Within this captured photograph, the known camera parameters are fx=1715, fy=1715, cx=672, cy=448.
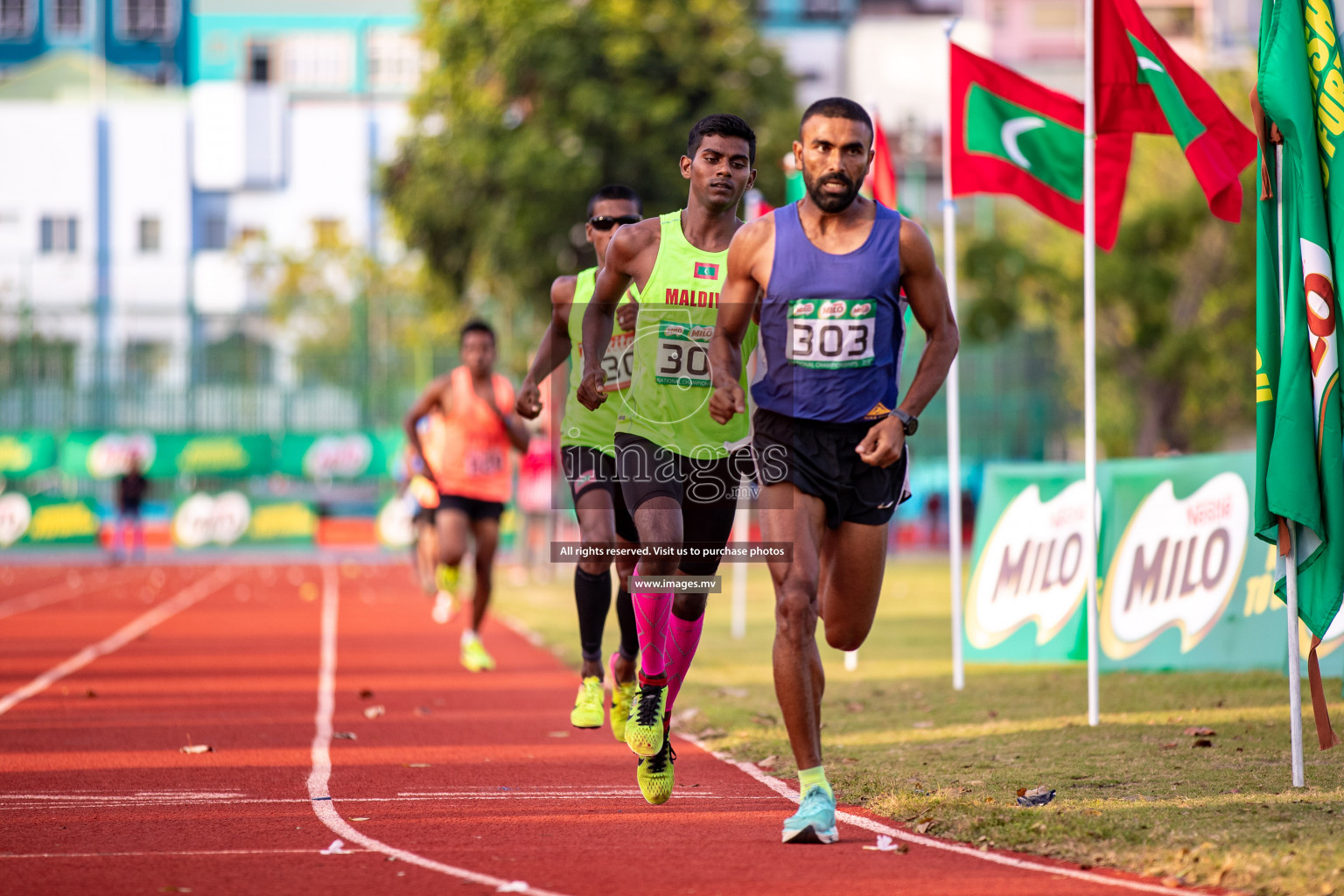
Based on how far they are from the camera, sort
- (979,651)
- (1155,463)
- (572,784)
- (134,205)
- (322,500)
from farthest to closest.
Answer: (134,205) → (322,500) → (979,651) → (1155,463) → (572,784)

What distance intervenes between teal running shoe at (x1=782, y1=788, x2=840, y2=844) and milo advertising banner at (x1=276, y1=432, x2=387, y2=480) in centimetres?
3178

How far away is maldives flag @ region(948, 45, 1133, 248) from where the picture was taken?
36.4 ft

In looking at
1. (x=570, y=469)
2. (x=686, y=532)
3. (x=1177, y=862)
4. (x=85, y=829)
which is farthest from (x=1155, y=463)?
(x=85, y=829)

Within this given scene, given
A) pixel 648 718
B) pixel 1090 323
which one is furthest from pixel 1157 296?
pixel 648 718

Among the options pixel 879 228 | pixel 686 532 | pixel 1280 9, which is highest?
pixel 1280 9

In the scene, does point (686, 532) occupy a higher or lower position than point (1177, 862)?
higher

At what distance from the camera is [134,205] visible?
6294 centimetres

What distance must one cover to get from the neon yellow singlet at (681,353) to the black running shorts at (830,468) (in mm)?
682

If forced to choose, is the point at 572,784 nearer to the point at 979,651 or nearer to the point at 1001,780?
the point at 1001,780

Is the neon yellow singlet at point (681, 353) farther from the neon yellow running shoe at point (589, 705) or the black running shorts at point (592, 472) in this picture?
the neon yellow running shoe at point (589, 705)

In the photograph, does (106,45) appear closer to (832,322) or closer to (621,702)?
(621,702)

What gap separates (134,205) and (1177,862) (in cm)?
6217

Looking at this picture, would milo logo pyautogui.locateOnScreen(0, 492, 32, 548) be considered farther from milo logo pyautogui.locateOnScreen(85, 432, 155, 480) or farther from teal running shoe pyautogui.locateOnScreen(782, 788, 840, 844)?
teal running shoe pyautogui.locateOnScreen(782, 788, 840, 844)

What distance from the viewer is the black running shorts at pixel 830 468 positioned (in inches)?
242
